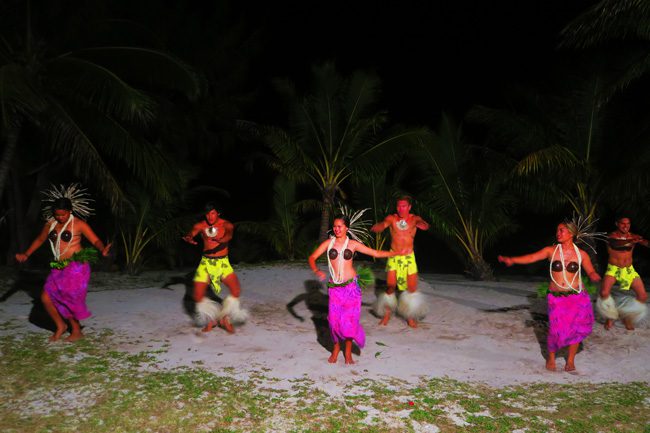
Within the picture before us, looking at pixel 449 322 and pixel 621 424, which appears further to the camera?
pixel 449 322

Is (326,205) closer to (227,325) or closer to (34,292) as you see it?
(34,292)

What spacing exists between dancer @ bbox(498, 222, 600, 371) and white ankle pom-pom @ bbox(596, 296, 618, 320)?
1.27 m

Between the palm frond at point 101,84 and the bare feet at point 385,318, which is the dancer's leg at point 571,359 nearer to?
the bare feet at point 385,318

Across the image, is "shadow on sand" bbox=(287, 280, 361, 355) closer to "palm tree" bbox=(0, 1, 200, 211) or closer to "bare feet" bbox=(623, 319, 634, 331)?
"palm tree" bbox=(0, 1, 200, 211)

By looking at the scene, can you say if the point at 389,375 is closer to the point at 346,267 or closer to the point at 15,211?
the point at 346,267

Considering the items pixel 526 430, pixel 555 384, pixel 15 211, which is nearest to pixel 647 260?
pixel 555 384

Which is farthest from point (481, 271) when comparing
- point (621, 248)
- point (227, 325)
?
point (227, 325)

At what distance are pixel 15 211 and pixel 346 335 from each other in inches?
434

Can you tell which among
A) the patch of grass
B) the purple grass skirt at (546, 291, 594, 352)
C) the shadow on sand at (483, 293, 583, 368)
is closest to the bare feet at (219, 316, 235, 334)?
the patch of grass

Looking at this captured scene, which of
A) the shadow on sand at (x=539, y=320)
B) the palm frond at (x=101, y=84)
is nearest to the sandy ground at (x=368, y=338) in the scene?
the shadow on sand at (x=539, y=320)

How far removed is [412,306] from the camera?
6562 millimetres

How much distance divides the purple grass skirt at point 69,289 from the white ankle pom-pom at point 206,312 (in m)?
1.13

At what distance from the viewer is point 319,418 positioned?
3928 millimetres

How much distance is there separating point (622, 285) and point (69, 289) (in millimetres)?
6062
